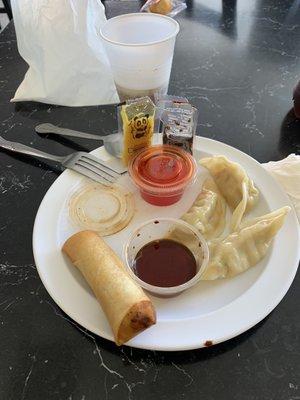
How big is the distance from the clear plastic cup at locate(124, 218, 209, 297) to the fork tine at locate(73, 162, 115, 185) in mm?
200

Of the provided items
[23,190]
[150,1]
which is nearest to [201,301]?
[23,190]

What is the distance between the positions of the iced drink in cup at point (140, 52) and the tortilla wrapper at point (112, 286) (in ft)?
1.49

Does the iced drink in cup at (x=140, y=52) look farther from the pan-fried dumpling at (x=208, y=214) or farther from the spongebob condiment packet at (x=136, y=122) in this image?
the pan-fried dumpling at (x=208, y=214)

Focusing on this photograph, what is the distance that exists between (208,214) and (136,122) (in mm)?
278

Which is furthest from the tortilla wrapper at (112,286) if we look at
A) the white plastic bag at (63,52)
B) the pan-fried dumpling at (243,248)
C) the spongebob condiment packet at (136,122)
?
the white plastic bag at (63,52)

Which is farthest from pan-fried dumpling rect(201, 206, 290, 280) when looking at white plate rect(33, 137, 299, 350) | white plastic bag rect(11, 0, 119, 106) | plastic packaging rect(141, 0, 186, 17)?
plastic packaging rect(141, 0, 186, 17)

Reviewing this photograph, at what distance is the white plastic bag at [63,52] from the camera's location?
42.5 inches

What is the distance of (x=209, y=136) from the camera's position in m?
1.11

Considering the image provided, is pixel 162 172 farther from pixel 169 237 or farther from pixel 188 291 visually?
pixel 188 291

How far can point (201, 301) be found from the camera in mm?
719

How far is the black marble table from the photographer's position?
0.63m

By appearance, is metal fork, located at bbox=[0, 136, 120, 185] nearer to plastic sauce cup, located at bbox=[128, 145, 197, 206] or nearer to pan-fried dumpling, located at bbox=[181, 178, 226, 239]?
plastic sauce cup, located at bbox=[128, 145, 197, 206]

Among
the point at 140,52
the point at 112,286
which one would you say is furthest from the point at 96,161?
the point at 112,286

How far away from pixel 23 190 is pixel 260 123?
2.31ft
